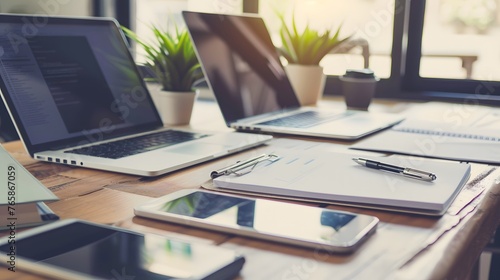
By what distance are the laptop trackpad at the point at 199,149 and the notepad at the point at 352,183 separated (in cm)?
13

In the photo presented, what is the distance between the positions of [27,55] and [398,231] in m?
0.66

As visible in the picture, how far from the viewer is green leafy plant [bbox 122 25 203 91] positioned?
127cm

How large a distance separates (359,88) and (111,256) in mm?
1177

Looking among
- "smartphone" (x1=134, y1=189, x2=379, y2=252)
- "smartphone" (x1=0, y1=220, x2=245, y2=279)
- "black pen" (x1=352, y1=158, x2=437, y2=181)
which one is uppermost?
"black pen" (x1=352, y1=158, x2=437, y2=181)

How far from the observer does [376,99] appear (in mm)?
2023

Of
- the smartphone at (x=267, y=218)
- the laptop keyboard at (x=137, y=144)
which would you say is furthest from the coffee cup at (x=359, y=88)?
the smartphone at (x=267, y=218)

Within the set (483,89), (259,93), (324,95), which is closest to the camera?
(259,93)

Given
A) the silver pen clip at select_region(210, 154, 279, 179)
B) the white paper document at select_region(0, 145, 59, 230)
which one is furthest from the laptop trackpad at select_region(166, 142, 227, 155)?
the white paper document at select_region(0, 145, 59, 230)

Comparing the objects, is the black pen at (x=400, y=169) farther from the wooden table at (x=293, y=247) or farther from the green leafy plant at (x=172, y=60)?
the green leafy plant at (x=172, y=60)

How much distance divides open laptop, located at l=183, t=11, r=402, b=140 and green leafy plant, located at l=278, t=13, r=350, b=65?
16 cm

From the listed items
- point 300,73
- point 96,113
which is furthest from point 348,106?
point 96,113

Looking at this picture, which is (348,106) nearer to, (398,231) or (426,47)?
(426,47)

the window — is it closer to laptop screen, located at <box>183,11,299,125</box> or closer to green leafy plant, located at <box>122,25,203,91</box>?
laptop screen, located at <box>183,11,299,125</box>

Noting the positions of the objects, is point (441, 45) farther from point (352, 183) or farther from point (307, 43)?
point (352, 183)
